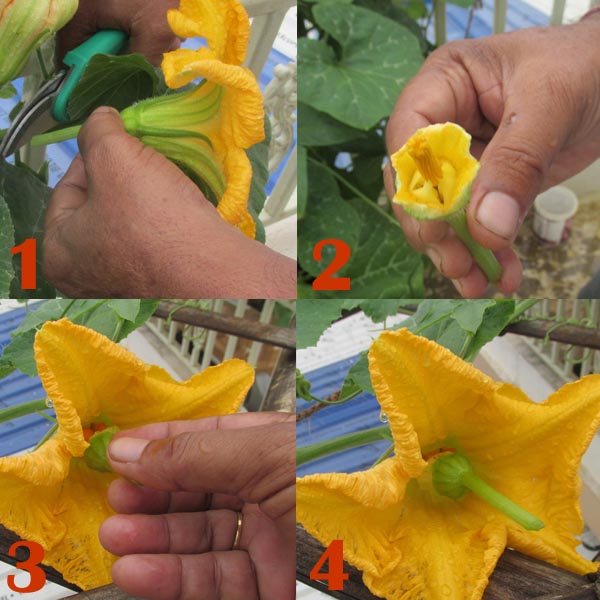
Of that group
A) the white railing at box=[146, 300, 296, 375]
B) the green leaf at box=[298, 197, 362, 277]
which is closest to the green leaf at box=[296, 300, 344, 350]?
the white railing at box=[146, 300, 296, 375]

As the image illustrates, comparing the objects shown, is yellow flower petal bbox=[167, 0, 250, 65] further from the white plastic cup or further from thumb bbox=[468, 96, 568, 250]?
the white plastic cup

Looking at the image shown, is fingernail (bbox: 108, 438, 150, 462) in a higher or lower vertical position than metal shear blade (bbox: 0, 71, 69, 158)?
lower

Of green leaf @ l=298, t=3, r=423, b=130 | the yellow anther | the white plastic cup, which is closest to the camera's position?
the yellow anther

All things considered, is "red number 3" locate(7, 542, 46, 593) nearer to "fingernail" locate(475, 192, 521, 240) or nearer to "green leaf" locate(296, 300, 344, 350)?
"green leaf" locate(296, 300, 344, 350)

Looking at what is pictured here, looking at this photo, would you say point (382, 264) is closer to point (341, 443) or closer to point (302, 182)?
point (302, 182)

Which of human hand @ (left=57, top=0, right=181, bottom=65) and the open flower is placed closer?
the open flower

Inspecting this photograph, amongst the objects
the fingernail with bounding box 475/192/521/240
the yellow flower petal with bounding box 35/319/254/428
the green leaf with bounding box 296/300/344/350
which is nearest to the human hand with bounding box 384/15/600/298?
the fingernail with bounding box 475/192/521/240

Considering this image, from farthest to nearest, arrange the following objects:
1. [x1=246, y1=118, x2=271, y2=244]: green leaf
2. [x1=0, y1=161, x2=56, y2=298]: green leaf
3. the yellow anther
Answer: [x1=246, y1=118, x2=271, y2=244]: green leaf, [x1=0, y1=161, x2=56, y2=298]: green leaf, the yellow anther

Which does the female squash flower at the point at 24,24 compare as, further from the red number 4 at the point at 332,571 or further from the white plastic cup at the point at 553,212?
the white plastic cup at the point at 553,212

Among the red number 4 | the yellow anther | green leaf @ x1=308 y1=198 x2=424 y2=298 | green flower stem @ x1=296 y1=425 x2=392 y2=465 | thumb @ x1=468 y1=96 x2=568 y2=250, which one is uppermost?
the yellow anther
